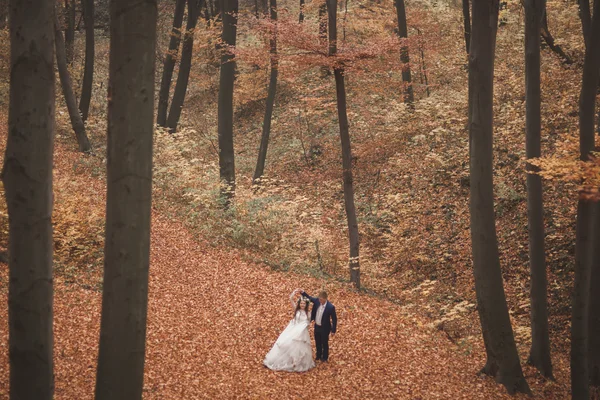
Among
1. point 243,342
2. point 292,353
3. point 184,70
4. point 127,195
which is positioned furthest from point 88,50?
point 127,195

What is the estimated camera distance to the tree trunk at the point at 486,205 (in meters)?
8.22

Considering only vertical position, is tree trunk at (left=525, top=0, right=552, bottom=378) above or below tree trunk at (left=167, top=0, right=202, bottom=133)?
below

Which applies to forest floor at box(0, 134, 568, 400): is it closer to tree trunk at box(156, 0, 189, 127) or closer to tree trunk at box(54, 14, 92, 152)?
tree trunk at box(54, 14, 92, 152)

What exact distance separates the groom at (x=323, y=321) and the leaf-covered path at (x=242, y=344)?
1.13ft

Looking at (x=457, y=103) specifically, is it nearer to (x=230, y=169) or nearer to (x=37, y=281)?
(x=230, y=169)

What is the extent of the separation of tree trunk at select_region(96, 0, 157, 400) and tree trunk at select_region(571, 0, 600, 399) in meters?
6.95

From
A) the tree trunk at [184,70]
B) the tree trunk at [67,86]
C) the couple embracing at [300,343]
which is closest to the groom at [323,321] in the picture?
the couple embracing at [300,343]

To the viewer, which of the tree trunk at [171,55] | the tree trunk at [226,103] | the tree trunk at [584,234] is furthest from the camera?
the tree trunk at [171,55]

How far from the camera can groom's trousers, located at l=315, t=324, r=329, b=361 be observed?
9844 mm

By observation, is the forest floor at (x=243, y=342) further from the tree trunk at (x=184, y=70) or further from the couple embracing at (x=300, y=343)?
the tree trunk at (x=184, y=70)

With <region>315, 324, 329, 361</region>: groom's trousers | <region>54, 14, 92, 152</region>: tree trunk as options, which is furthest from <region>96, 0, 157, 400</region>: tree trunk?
<region>54, 14, 92, 152</region>: tree trunk

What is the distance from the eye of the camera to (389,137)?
24016 millimetres

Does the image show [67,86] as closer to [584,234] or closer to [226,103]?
[226,103]

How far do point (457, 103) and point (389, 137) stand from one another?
3.24 m
